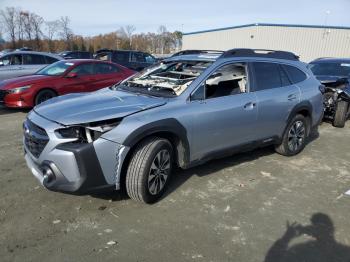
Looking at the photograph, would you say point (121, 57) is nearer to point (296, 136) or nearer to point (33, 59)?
point (33, 59)

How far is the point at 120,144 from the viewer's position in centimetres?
359

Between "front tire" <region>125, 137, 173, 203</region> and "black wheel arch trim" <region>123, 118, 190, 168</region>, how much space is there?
0.12m

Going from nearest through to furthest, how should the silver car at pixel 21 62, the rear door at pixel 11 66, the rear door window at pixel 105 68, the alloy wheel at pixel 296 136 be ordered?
the alloy wheel at pixel 296 136 → the rear door window at pixel 105 68 → the rear door at pixel 11 66 → the silver car at pixel 21 62

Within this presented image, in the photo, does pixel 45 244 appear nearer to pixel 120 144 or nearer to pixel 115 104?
pixel 120 144

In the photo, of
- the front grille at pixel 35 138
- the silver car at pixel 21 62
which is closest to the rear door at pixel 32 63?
the silver car at pixel 21 62

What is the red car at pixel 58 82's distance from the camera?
29.0ft

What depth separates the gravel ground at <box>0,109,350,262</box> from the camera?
128 inches

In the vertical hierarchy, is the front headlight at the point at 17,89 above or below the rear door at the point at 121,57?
below

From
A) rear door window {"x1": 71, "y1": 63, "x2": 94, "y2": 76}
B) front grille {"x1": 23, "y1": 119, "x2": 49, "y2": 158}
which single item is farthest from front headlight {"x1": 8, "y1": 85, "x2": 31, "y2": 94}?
front grille {"x1": 23, "y1": 119, "x2": 49, "y2": 158}

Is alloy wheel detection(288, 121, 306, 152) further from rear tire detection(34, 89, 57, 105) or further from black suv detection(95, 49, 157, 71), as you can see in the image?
black suv detection(95, 49, 157, 71)

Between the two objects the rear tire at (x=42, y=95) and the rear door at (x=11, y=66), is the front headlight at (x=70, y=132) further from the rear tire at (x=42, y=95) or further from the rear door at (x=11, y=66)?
the rear door at (x=11, y=66)

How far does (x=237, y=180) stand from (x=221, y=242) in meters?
1.64

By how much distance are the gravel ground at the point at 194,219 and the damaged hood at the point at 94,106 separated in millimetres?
1041

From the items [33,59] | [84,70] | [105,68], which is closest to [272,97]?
[84,70]
